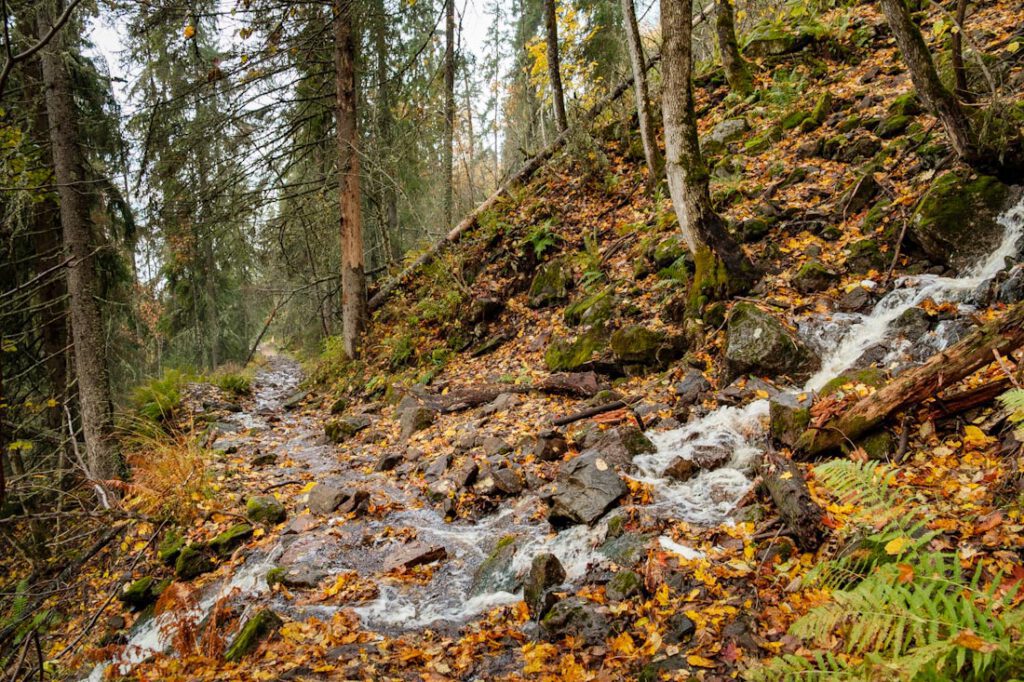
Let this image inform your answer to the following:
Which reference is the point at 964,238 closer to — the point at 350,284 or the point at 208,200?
the point at 350,284

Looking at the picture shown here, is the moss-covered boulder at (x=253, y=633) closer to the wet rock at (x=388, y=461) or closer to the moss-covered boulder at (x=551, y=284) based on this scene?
the wet rock at (x=388, y=461)

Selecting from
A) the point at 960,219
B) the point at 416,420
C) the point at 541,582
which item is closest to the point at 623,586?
the point at 541,582

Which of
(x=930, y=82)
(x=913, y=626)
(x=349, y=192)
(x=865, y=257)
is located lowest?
(x=913, y=626)

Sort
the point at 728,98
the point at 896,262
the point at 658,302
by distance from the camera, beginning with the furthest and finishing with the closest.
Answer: the point at 728,98
the point at 658,302
the point at 896,262

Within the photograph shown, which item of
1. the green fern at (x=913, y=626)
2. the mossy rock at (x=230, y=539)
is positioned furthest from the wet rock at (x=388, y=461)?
the green fern at (x=913, y=626)

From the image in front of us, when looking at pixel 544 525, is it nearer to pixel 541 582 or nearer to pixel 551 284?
pixel 541 582

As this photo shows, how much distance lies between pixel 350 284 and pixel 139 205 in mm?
4261

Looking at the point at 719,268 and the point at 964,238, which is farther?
the point at 719,268

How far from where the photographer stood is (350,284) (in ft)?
37.5

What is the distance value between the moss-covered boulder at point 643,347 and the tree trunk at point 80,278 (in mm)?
7093

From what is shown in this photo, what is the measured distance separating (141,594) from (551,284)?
7.20m

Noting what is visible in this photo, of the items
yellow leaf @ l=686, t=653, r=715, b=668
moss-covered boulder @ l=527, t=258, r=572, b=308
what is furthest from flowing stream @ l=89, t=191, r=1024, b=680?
moss-covered boulder @ l=527, t=258, r=572, b=308

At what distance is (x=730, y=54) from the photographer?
10984 millimetres

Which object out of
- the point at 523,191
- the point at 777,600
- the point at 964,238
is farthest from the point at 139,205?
the point at 964,238
